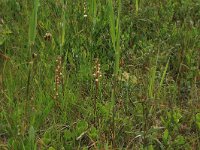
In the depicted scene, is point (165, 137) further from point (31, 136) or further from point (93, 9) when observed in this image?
point (93, 9)

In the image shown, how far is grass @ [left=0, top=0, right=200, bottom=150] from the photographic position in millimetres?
2070

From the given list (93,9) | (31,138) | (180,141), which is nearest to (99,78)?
(93,9)

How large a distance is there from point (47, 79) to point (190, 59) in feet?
3.08

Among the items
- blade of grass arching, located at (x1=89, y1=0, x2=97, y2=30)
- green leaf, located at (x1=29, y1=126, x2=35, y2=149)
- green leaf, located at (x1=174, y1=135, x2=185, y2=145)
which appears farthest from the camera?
blade of grass arching, located at (x1=89, y1=0, x2=97, y2=30)

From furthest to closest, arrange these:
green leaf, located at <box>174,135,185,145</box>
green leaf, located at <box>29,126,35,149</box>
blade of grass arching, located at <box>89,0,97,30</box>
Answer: blade of grass arching, located at <box>89,0,97,30</box> → green leaf, located at <box>174,135,185,145</box> → green leaf, located at <box>29,126,35,149</box>

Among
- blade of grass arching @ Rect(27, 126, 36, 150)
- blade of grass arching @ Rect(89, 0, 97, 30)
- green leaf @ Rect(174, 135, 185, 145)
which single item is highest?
blade of grass arching @ Rect(89, 0, 97, 30)

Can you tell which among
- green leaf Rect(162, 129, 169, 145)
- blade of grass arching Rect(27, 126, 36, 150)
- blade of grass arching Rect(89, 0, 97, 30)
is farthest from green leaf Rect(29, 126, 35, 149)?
blade of grass arching Rect(89, 0, 97, 30)

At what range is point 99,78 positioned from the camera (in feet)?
7.88

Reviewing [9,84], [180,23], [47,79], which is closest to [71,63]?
[47,79]

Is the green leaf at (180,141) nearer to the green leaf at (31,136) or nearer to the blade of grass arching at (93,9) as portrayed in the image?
the green leaf at (31,136)

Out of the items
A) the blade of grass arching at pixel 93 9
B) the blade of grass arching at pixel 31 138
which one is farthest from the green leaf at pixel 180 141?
the blade of grass arching at pixel 93 9

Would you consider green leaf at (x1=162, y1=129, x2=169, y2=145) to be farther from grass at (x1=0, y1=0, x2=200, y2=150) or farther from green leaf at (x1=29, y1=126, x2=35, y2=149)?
green leaf at (x1=29, y1=126, x2=35, y2=149)

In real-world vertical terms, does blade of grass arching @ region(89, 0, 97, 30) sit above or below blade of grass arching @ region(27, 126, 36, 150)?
above

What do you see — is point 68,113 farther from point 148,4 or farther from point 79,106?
point 148,4
